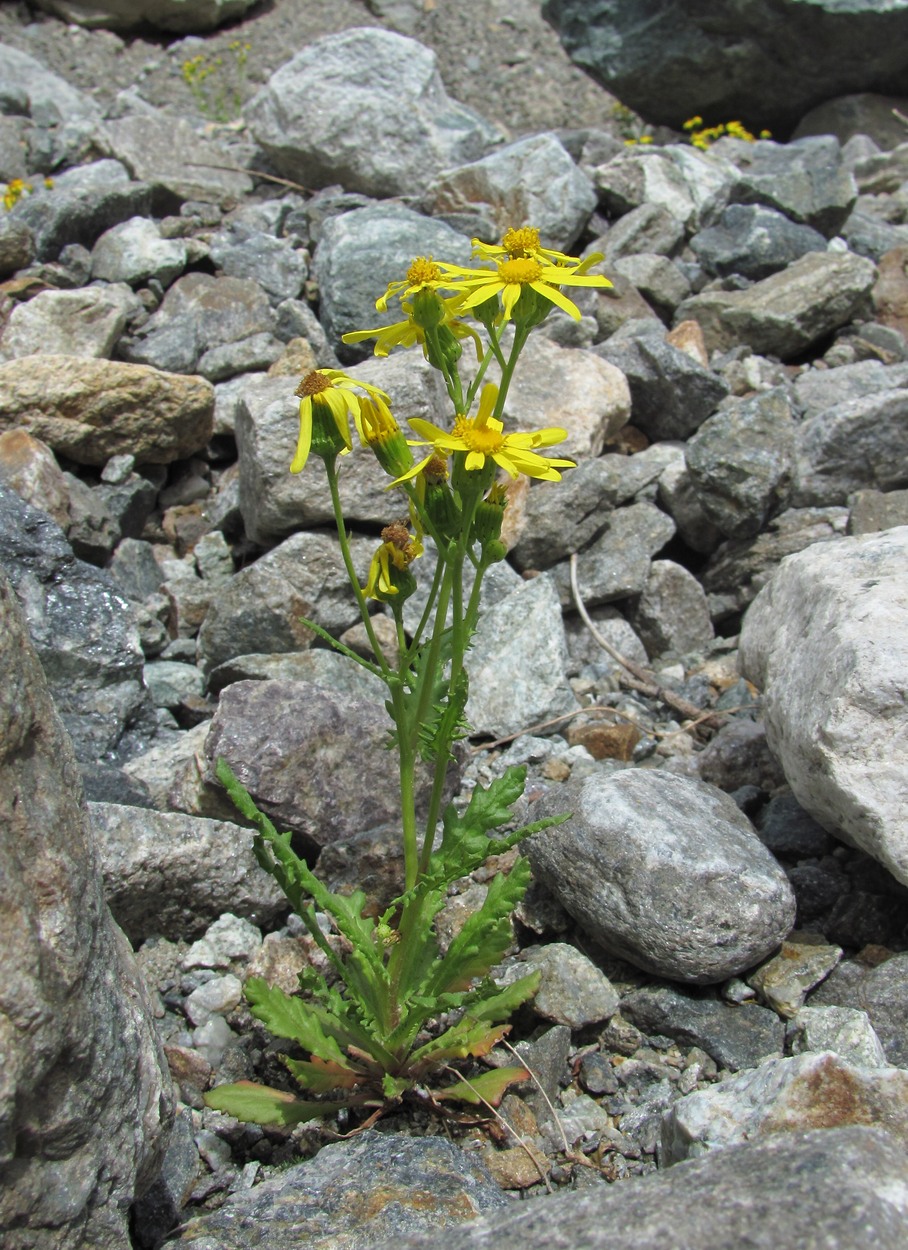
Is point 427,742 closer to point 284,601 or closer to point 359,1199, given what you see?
point 359,1199

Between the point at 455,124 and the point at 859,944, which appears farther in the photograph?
the point at 455,124

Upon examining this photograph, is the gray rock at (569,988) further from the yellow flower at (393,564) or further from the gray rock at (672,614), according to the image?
the gray rock at (672,614)

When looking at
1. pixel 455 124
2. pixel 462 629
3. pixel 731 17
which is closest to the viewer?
pixel 462 629

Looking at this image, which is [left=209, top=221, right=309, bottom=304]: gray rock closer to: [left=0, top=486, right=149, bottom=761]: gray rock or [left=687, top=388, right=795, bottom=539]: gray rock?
[left=0, top=486, right=149, bottom=761]: gray rock

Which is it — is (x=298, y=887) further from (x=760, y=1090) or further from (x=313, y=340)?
(x=313, y=340)

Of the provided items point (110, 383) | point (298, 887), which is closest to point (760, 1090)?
point (298, 887)

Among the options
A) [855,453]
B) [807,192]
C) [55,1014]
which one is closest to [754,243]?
[807,192]
